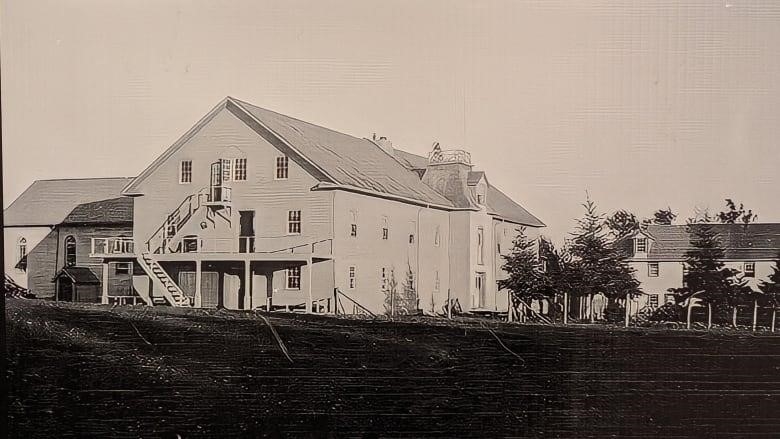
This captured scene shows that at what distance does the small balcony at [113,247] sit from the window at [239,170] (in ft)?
1.80

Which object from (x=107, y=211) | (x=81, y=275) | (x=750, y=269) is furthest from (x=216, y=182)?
(x=750, y=269)

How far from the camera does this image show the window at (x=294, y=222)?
3.62 metres

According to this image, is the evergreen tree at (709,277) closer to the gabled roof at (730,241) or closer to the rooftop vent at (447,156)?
the gabled roof at (730,241)

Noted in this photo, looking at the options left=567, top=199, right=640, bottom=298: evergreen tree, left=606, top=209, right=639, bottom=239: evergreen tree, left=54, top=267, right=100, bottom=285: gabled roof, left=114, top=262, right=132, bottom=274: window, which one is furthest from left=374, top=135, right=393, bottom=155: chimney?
left=54, top=267, right=100, bottom=285: gabled roof

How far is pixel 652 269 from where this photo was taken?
136 inches

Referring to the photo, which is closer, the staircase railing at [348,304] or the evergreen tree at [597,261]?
the evergreen tree at [597,261]

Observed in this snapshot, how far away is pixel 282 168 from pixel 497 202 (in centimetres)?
92

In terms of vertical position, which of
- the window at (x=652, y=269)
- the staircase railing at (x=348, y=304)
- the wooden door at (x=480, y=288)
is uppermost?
the window at (x=652, y=269)

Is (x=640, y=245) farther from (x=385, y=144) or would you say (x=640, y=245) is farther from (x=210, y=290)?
(x=210, y=290)

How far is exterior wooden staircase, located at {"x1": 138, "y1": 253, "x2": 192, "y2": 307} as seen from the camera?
3709mm

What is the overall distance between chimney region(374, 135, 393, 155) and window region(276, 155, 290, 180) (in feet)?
1.31

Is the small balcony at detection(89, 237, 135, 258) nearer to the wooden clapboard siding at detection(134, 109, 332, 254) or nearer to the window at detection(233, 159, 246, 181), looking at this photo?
the wooden clapboard siding at detection(134, 109, 332, 254)

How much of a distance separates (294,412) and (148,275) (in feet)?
2.86

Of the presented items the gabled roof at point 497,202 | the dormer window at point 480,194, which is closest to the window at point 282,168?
the gabled roof at point 497,202
